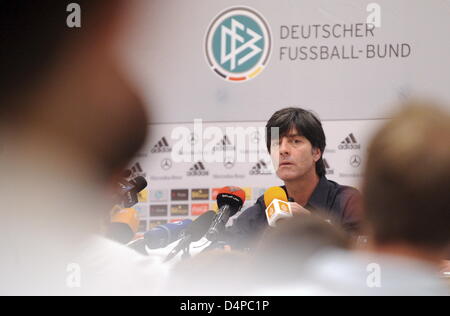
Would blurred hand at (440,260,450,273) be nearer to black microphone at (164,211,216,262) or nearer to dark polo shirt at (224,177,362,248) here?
dark polo shirt at (224,177,362,248)

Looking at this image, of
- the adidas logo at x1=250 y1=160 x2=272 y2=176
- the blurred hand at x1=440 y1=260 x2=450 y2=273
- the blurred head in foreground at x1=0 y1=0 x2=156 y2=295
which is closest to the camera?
the blurred hand at x1=440 y1=260 x2=450 y2=273

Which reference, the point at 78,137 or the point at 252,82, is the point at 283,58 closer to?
the point at 252,82

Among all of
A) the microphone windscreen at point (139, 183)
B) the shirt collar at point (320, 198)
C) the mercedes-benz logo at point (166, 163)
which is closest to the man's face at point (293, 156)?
the shirt collar at point (320, 198)

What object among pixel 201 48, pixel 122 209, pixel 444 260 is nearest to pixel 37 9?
pixel 201 48

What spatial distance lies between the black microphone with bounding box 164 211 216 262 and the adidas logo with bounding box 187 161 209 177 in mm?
221

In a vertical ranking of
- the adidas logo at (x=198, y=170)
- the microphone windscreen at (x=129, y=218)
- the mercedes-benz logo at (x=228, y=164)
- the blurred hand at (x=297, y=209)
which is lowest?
the microphone windscreen at (x=129, y=218)

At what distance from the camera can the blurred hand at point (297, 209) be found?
3152 millimetres

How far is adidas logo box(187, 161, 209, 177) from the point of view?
328 cm

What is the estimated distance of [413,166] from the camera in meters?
2.88

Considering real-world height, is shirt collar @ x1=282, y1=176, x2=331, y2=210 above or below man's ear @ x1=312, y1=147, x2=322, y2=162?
below

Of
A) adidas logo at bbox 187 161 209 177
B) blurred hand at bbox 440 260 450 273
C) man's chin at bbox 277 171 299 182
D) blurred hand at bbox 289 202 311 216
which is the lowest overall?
blurred hand at bbox 440 260 450 273

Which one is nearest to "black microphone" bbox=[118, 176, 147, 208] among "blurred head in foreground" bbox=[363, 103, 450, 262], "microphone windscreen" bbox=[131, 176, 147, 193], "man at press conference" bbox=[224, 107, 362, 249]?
"microphone windscreen" bbox=[131, 176, 147, 193]

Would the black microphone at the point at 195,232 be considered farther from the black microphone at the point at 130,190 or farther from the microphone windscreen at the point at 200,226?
the black microphone at the point at 130,190

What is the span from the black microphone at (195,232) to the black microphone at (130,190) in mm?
337
